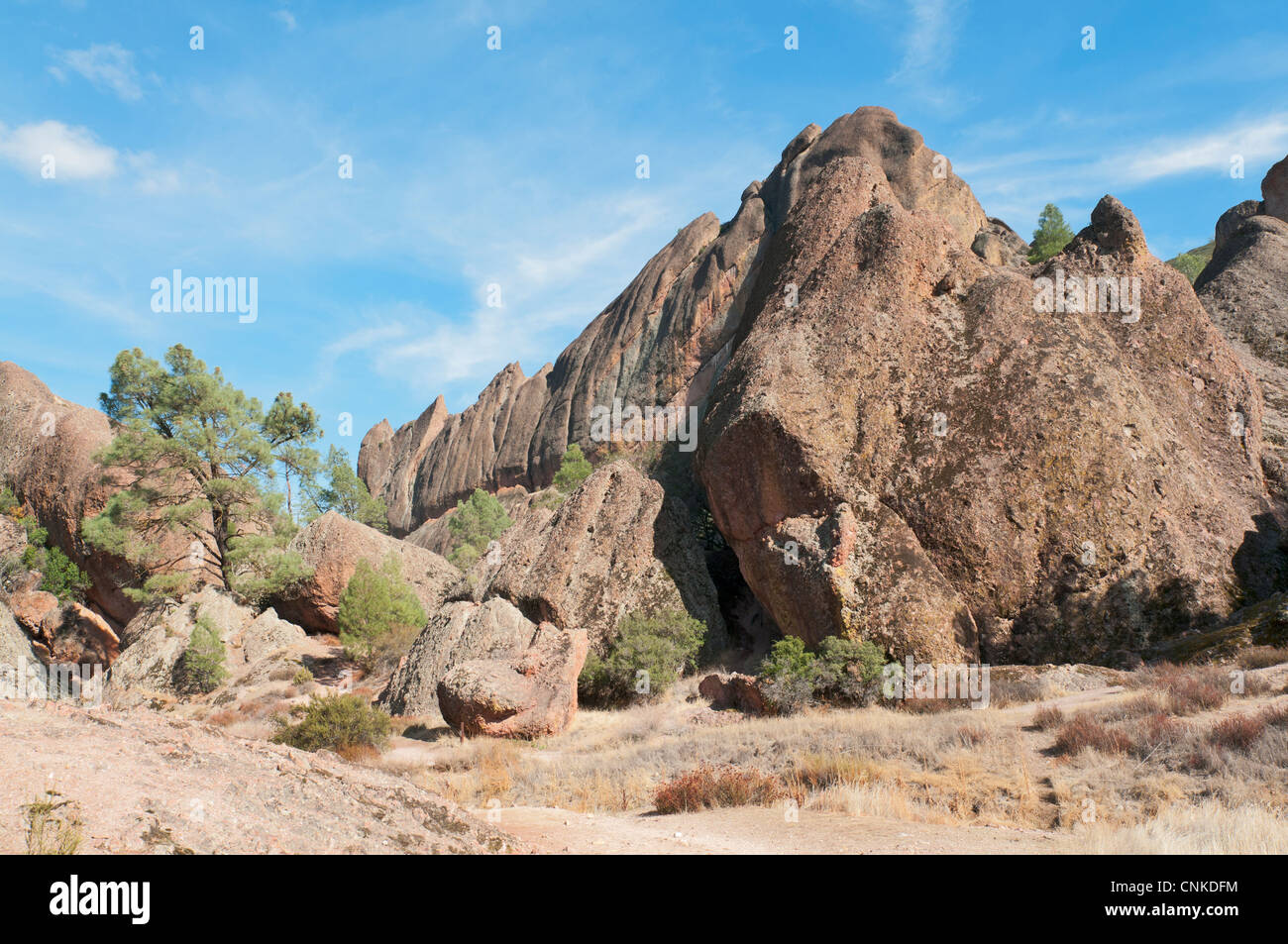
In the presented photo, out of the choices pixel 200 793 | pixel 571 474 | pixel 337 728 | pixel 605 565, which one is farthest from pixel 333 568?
pixel 200 793

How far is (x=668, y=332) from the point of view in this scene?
178 feet

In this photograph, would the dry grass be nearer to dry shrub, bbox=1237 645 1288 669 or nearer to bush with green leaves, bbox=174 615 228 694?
dry shrub, bbox=1237 645 1288 669

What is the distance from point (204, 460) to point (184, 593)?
16.8 feet

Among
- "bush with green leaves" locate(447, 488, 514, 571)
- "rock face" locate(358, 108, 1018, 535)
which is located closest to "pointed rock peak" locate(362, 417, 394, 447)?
"rock face" locate(358, 108, 1018, 535)

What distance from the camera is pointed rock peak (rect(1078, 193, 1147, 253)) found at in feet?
73.6

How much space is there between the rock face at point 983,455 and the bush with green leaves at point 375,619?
12.1m

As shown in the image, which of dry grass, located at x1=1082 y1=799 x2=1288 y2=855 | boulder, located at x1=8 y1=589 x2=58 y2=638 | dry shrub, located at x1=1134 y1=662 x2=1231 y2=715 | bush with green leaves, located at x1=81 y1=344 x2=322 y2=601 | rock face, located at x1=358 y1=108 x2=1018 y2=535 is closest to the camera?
dry grass, located at x1=1082 y1=799 x2=1288 y2=855

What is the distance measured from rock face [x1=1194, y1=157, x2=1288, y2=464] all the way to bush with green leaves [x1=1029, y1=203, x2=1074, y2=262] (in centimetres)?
851

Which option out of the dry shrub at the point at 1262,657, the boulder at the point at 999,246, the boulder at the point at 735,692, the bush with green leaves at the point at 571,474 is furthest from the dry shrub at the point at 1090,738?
the boulder at the point at 999,246

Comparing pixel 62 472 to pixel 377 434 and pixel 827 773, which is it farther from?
pixel 377 434

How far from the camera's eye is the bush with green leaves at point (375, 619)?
2661cm

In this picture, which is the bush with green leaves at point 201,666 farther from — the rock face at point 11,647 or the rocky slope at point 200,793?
the rocky slope at point 200,793

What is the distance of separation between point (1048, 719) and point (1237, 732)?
2712 millimetres
